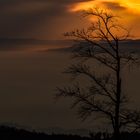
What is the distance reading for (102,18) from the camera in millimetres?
42156

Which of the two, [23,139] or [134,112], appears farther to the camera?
[23,139]

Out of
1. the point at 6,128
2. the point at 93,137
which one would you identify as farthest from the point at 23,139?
the point at 93,137

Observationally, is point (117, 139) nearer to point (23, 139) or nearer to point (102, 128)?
point (102, 128)

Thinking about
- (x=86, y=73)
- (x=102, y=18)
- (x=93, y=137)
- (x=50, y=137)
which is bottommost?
(x=50, y=137)

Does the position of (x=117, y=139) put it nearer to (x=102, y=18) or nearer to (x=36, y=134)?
(x=102, y=18)

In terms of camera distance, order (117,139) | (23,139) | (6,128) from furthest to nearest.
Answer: (6,128) < (23,139) < (117,139)

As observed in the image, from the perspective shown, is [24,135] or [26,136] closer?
[26,136]

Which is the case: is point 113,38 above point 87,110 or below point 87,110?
above

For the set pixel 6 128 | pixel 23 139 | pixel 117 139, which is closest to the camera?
pixel 117 139

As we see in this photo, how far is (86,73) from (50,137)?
3131 centimetres

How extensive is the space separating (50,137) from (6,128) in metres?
4.17

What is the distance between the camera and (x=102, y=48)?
41625 mm

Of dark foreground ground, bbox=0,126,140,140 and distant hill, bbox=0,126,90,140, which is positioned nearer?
dark foreground ground, bbox=0,126,140,140

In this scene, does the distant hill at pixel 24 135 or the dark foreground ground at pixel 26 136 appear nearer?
the dark foreground ground at pixel 26 136
